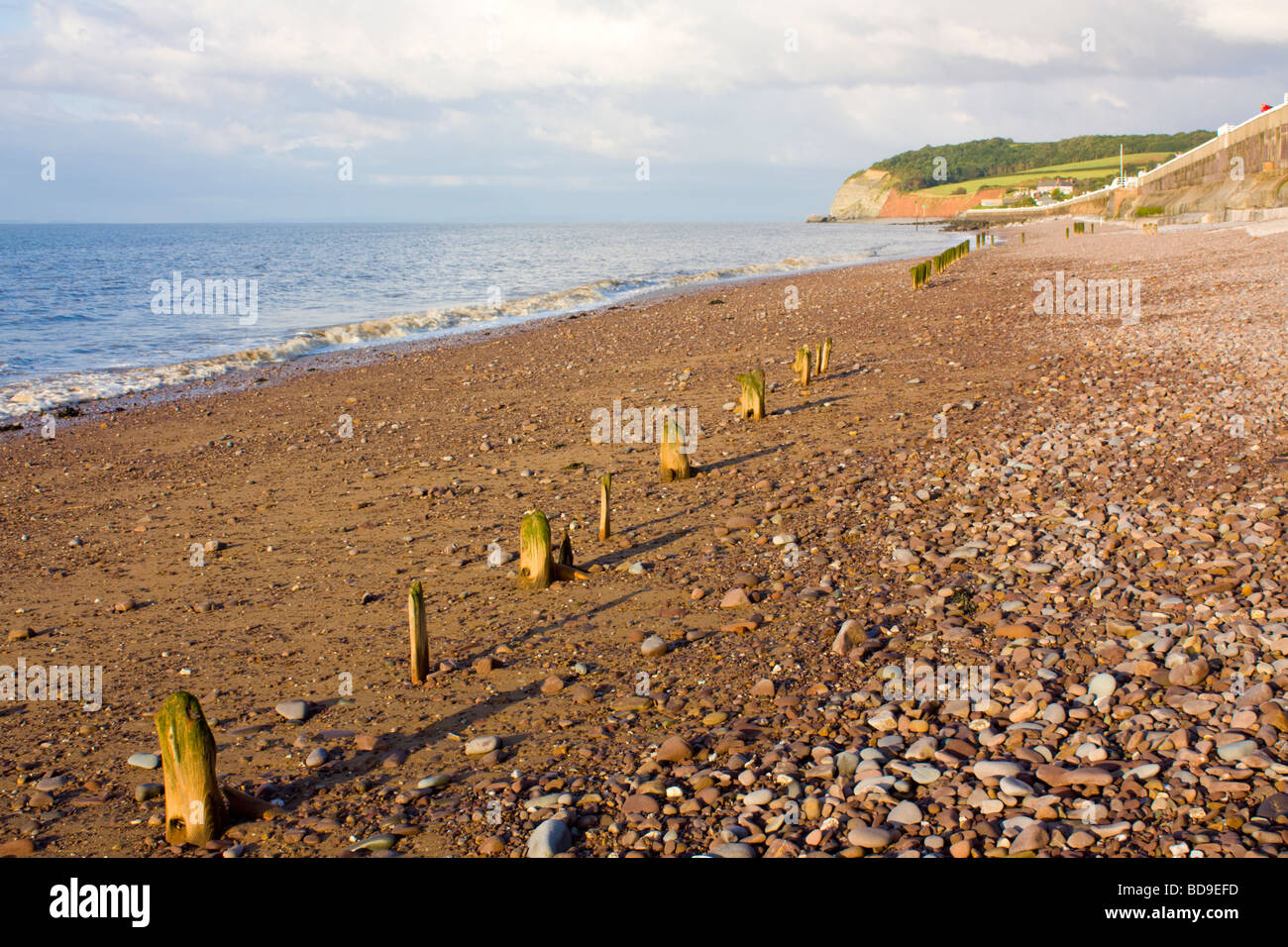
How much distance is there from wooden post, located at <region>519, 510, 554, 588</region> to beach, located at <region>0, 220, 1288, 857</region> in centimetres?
19

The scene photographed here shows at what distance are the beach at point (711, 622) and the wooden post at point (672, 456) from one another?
213 mm

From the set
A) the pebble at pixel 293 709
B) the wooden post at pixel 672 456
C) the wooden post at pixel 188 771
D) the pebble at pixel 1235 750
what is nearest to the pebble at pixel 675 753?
the wooden post at pixel 188 771

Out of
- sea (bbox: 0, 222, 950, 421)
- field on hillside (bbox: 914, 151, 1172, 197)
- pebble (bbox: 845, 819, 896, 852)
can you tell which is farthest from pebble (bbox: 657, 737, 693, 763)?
field on hillside (bbox: 914, 151, 1172, 197)

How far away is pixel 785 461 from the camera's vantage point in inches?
438

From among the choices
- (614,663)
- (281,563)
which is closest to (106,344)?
(281,563)

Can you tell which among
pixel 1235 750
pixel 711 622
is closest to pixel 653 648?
pixel 711 622

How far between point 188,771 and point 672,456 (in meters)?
6.83

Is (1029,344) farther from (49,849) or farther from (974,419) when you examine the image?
(49,849)

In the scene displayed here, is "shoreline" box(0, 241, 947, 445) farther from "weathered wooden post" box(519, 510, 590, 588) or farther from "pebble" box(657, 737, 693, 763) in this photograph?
"pebble" box(657, 737, 693, 763)

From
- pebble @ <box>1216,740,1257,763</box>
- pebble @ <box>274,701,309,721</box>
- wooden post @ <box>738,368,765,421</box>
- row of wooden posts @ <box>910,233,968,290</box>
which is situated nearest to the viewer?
pebble @ <box>1216,740,1257,763</box>

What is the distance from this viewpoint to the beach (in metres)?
4.55

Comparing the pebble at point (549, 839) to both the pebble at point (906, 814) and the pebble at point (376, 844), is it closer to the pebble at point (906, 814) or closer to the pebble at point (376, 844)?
the pebble at point (376, 844)

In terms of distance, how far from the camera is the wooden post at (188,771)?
179 inches

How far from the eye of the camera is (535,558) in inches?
310
